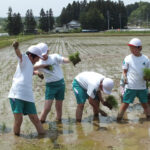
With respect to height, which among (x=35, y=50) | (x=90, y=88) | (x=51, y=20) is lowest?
(x=90, y=88)

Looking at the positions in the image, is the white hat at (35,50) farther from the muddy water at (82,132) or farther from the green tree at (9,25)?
the green tree at (9,25)

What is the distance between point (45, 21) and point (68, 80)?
10490cm

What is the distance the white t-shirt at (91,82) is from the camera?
5.53 m

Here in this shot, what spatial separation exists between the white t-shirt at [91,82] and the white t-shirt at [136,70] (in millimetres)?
595

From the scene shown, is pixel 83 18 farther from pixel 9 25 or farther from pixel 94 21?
pixel 9 25

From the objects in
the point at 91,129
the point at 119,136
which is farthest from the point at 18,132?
the point at 119,136

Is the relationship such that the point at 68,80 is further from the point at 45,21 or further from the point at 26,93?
the point at 45,21

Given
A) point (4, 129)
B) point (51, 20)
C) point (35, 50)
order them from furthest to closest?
point (51, 20) < point (4, 129) < point (35, 50)

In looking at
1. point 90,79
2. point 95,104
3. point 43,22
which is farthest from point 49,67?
point 43,22

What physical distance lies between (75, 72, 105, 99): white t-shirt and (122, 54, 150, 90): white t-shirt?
1.95 feet

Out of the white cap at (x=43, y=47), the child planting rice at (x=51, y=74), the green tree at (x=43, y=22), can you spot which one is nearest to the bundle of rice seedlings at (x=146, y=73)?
the child planting rice at (x=51, y=74)

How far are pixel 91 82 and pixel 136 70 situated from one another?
892 mm

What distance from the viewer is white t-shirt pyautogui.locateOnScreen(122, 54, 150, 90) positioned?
19.2ft

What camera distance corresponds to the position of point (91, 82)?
560 centimetres
